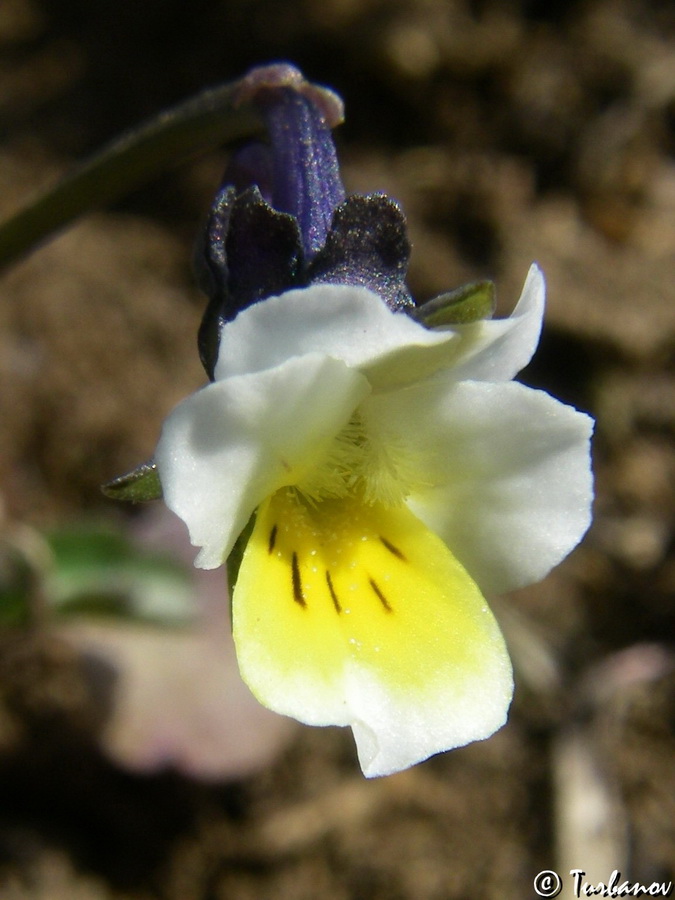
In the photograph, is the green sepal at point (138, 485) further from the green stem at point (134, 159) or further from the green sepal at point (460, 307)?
the green stem at point (134, 159)

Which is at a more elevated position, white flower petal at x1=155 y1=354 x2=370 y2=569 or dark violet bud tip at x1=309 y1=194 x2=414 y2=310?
dark violet bud tip at x1=309 y1=194 x2=414 y2=310

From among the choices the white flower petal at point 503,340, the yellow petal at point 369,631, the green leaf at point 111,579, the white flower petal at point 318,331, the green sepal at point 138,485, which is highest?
the white flower petal at point 318,331

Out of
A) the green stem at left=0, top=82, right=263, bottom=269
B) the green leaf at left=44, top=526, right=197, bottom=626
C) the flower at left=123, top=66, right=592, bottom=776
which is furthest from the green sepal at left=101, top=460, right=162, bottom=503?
the green leaf at left=44, top=526, right=197, bottom=626

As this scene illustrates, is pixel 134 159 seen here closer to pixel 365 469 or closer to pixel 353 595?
pixel 365 469

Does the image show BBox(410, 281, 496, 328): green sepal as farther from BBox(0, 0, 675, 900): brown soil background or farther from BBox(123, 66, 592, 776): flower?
BBox(0, 0, 675, 900): brown soil background

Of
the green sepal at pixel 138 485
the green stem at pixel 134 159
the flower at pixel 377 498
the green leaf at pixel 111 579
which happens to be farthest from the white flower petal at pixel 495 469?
the green leaf at pixel 111 579

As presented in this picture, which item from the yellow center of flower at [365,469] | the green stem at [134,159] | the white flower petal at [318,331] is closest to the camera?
the white flower petal at [318,331]

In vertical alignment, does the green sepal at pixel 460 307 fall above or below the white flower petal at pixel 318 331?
below
